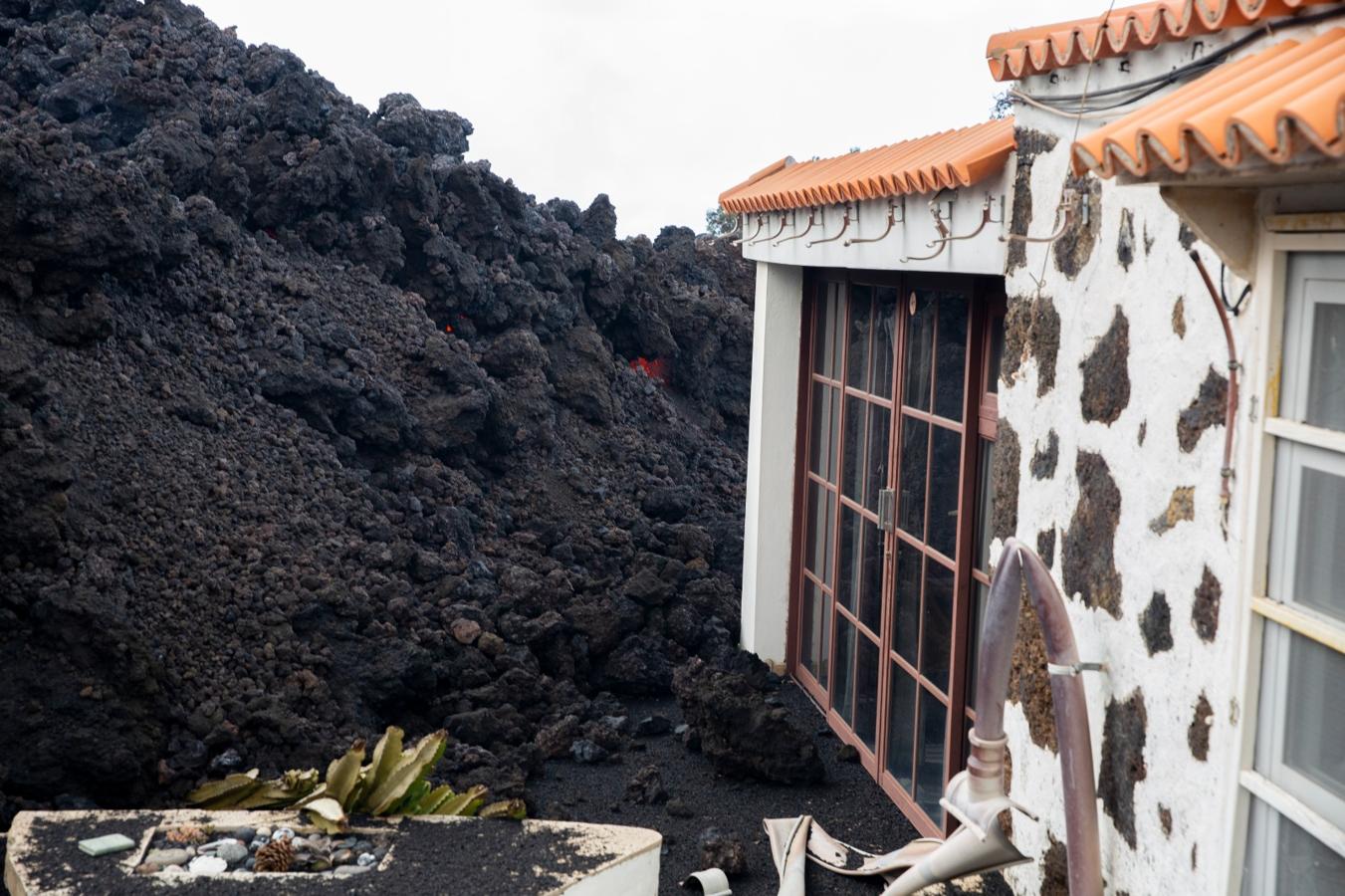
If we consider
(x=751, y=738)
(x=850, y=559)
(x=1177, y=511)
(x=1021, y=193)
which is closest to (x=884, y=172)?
(x=1021, y=193)

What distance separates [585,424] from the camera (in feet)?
38.6

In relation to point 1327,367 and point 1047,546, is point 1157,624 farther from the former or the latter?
point 1327,367

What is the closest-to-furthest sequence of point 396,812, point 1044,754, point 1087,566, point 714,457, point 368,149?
point 1087,566, point 1044,754, point 396,812, point 368,149, point 714,457

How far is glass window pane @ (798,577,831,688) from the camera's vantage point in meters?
7.43

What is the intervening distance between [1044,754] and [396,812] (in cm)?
243

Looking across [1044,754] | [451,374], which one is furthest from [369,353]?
[1044,754]

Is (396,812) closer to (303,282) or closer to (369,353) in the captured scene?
(369,353)

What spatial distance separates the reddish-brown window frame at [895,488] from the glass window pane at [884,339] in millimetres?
54

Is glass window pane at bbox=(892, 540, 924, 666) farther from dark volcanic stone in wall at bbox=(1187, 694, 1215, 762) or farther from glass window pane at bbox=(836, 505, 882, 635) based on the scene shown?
dark volcanic stone in wall at bbox=(1187, 694, 1215, 762)

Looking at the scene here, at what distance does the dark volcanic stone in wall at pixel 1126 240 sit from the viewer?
3359 mm

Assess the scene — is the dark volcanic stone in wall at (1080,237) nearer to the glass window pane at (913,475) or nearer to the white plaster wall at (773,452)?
the glass window pane at (913,475)

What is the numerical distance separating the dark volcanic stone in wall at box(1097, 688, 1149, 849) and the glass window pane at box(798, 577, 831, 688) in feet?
12.9

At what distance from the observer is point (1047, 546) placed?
12.6ft

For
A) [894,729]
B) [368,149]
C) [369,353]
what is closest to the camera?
[894,729]
